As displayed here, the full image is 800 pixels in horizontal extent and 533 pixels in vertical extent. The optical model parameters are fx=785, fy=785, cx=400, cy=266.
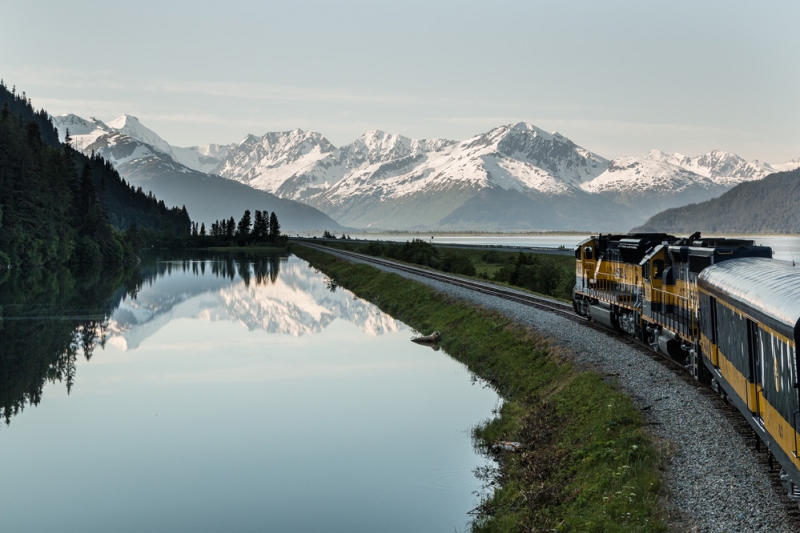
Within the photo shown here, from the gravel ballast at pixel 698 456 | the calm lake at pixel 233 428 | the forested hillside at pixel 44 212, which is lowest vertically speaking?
the calm lake at pixel 233 428

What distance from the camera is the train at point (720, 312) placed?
13.7 m

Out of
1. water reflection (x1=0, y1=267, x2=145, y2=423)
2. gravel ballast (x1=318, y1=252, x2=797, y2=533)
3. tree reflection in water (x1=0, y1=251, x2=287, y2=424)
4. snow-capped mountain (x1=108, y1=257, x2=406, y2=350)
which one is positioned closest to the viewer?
gravel ballast (x1=318, y1=252, x2=797, y2=533)

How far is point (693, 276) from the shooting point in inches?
1068

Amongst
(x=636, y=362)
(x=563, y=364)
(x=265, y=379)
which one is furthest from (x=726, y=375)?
(x=265, y=379)

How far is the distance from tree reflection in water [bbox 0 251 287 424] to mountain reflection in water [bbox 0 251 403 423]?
61 mm

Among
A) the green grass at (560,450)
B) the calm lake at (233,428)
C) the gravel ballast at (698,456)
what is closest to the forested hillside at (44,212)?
the calm lake at (233,428)

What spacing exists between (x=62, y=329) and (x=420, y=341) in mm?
26211

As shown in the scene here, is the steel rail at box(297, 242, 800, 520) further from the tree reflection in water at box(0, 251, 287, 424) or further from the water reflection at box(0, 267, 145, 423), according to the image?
the water reflection at box(0, 267, 145, 423)

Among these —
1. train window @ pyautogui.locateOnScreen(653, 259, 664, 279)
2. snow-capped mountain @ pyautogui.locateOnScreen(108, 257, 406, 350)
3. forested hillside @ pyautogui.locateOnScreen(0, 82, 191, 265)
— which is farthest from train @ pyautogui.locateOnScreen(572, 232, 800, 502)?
forested hillside @ pyautogui.locateOnScreen(0, 82, 191, 265)

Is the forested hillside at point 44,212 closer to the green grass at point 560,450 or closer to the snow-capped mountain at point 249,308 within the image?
the snow-capped mountain at point 249,308

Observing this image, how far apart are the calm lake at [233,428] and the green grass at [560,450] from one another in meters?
1.12

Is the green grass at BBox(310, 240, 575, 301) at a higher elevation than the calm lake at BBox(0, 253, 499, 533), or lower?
higher

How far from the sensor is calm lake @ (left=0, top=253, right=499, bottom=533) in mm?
19859

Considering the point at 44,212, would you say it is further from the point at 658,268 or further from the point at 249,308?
the point at 658,268
